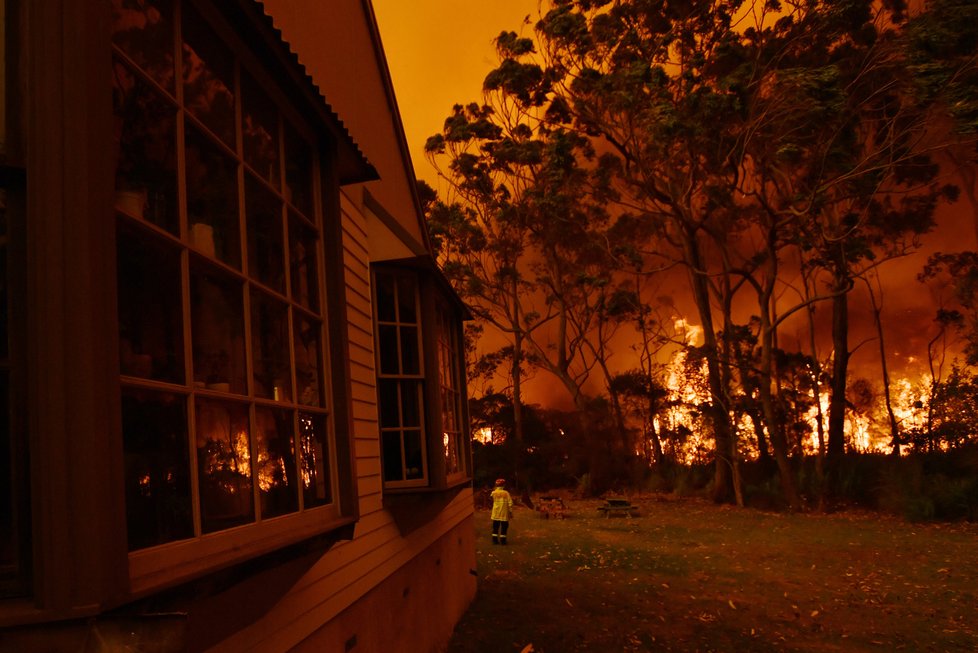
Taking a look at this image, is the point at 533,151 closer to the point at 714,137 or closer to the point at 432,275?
the point at 714,137

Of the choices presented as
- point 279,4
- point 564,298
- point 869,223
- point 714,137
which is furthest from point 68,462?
point 564,298

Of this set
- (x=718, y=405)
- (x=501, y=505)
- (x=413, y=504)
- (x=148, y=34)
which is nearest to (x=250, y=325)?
(x=148, y=34)

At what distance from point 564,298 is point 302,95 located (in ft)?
117

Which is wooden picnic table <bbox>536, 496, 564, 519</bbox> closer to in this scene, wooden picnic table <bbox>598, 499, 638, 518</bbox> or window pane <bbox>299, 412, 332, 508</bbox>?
wooden picnic table <bbox>598, 499, 638, 518</bbox>

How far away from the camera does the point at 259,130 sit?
3705mm

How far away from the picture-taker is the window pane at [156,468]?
8.00 ft

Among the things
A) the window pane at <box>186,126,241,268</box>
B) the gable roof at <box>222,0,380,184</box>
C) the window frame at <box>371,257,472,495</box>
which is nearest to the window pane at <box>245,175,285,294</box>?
the window pane at <box>186,126,241,268</box>

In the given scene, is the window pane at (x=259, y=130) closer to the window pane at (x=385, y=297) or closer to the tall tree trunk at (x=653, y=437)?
the window pane at (x=385, y=297)

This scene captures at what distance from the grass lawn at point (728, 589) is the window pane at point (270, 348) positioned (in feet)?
19.3

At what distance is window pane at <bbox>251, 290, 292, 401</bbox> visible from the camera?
3.41m

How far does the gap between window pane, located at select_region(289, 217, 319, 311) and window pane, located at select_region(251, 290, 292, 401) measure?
25cm

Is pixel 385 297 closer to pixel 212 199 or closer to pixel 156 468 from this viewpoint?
pixel 212 199

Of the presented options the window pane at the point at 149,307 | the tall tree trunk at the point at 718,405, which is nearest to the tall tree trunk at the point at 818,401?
the tall tree trunk at the point at 718,405

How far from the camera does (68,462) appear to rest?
6.77 ft
